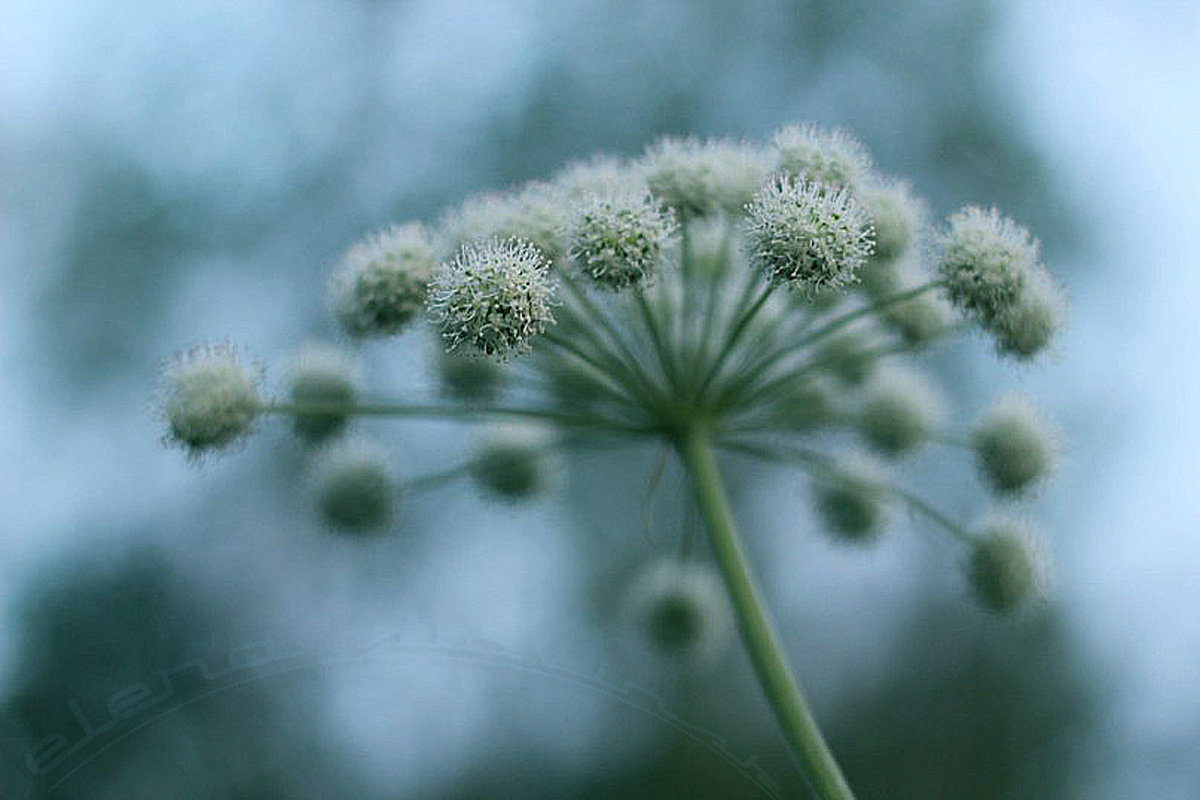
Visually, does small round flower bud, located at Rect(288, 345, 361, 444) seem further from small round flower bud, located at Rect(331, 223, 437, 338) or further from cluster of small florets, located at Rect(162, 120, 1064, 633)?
small round flower bud, located at Rect(331, 223, 437, 338)

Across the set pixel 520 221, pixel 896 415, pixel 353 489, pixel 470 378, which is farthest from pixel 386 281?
pixel 896 415

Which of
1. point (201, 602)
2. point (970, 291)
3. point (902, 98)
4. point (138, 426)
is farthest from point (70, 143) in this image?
point (970, 291)

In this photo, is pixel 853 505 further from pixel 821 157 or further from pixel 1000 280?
pixel 821 157

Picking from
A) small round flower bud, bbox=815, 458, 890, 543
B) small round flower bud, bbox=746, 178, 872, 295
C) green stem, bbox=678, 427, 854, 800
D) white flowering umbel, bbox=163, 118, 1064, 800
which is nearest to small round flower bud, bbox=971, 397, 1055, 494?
white flowering umbel, bbox=163, 118, 1064, 800

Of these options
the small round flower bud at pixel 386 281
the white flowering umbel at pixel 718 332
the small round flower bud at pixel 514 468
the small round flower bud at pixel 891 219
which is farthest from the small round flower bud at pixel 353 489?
the small round flower bud at pixel 891 219

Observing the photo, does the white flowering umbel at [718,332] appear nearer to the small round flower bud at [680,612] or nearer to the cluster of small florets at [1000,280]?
the cluster of small florets at [1000,280]

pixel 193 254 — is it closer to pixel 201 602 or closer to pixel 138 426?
pixel 138 426
